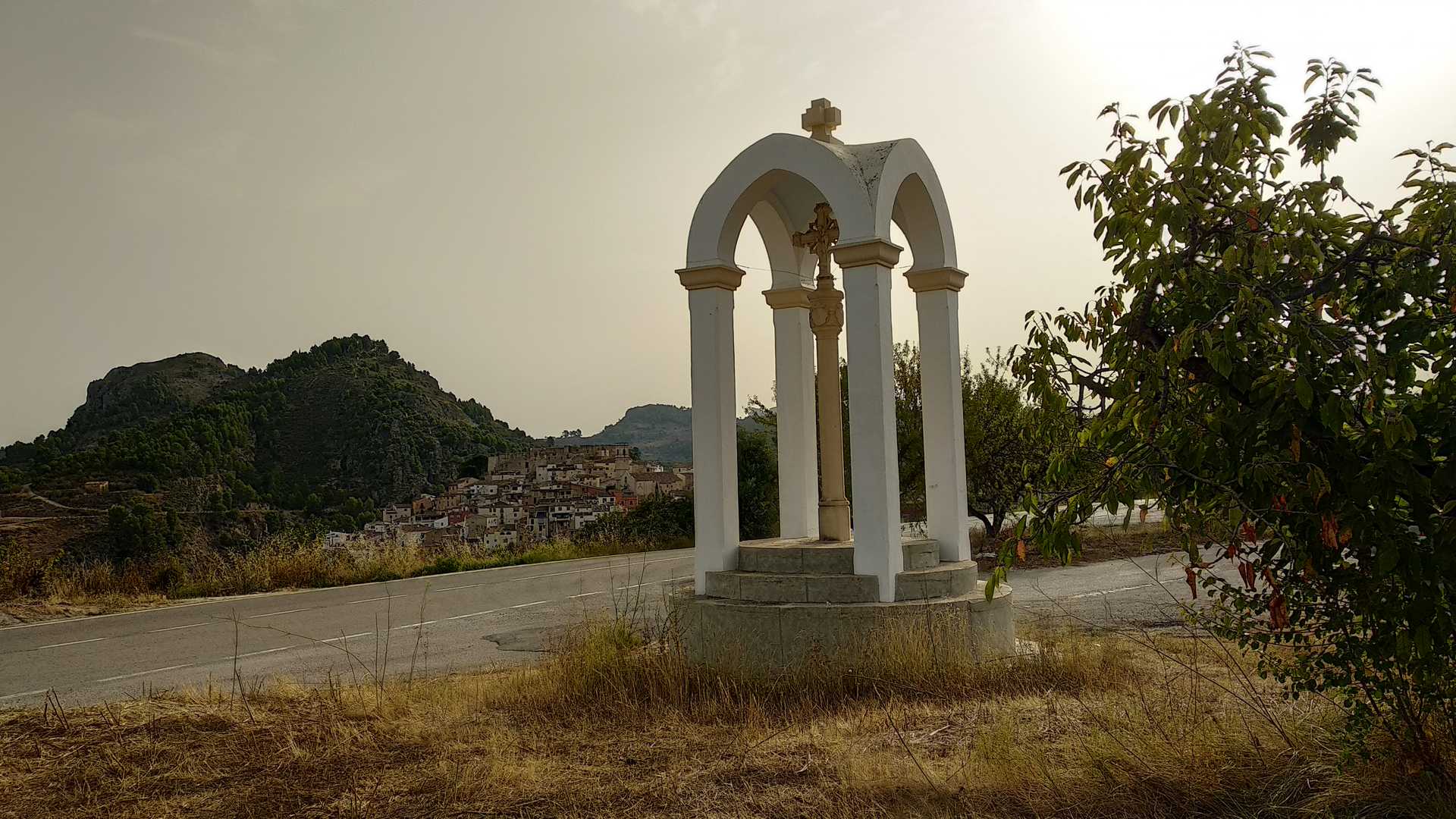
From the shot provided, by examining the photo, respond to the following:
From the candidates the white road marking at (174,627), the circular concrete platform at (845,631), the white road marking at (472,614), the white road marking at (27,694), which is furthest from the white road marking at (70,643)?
the circular concrete platform at (845,631)

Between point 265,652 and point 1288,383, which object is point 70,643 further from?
point 1288,383

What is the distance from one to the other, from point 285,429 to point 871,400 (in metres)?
44.5

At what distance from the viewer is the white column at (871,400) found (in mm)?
7312

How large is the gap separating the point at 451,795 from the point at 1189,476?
3.34m

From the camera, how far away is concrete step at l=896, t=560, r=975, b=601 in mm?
7273

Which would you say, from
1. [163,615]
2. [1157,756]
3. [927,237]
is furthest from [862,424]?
[163,615]

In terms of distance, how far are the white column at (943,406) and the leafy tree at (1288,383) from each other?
3945 millimetres

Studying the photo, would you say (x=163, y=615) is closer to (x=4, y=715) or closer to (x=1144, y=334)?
(x=4, y=715)

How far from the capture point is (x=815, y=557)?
24.9ft

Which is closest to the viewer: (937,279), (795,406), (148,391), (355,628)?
(937,279)

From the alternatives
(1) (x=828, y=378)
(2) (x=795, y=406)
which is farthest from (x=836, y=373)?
(2) (x=795, y=406)

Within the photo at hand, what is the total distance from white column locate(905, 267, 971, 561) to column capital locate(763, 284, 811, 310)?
1135 millimetres

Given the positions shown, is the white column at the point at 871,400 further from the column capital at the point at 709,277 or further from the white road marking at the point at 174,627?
the white road marking at the point at 174,627

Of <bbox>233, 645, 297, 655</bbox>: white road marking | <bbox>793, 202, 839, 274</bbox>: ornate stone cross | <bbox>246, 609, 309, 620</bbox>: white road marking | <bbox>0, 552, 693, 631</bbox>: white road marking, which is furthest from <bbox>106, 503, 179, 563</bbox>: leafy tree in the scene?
<bbox>793, 202, 839, 274</bbox>: ornate stone cross
